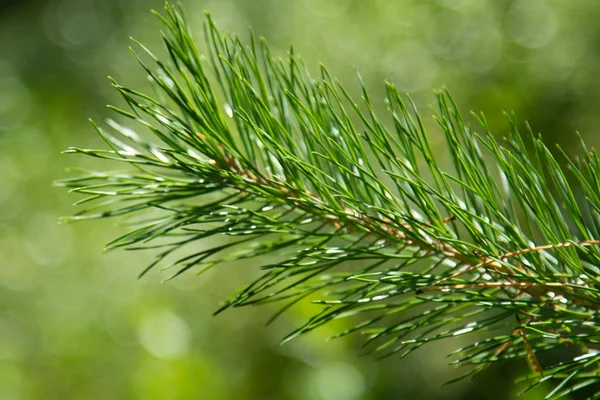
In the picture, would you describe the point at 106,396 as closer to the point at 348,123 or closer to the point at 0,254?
the point at 0,254

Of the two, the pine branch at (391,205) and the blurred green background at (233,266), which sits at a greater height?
the blurred green background at (233,266)

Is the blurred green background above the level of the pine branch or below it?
above

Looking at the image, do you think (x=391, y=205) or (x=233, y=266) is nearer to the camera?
(x=391, y=205)

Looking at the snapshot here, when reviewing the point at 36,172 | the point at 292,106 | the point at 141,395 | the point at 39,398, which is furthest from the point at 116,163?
the point at 292,106

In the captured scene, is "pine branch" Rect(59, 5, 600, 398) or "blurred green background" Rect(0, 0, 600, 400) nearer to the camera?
"pine branch" Rect(59, 5, 600, 398)

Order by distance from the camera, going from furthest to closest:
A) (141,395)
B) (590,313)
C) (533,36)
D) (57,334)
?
(57,334), (533,36), (141,395), (590,313)

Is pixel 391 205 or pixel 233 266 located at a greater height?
pixel 233 266

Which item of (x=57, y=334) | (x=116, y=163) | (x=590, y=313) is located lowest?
(x=590, y=313)

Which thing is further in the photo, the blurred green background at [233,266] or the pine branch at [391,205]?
the blurred green background at [233,266]
